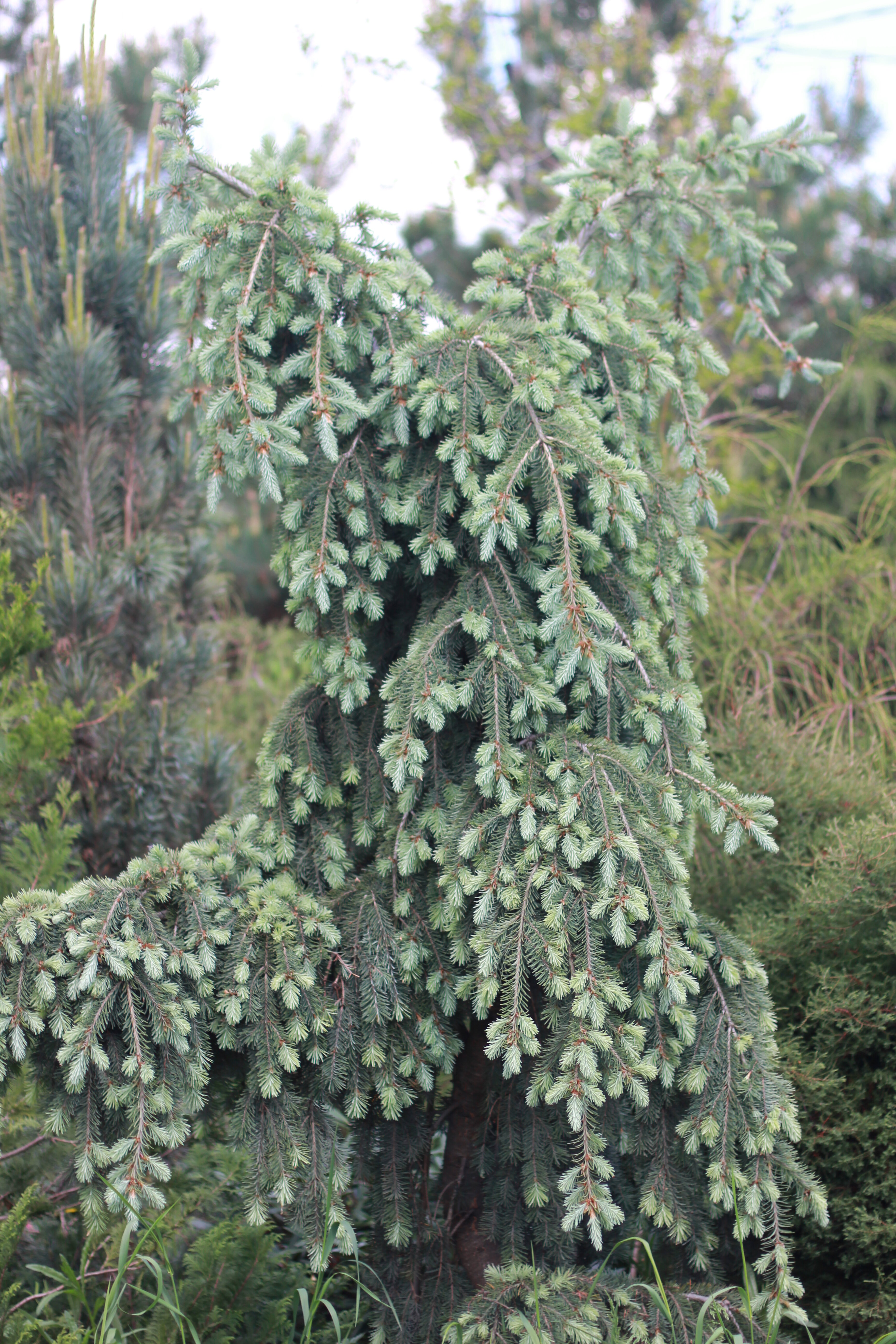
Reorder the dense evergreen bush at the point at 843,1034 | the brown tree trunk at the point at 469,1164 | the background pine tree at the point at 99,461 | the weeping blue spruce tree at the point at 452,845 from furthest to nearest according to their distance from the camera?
the background pine tree at the point at 99,461 < the brown tree trunk at the point at 469,1164 < the dense evergreen bush at the point at 843,1034 < the weeping blue spruce tree at the point at 452,845

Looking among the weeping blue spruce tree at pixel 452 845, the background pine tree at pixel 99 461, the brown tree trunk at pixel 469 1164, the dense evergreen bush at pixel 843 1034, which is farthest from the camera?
the background pine tree at pixel 99 461

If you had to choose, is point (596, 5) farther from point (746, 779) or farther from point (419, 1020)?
point (419, 1020)

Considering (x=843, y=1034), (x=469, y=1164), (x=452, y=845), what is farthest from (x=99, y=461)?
(x=843, y=1034)

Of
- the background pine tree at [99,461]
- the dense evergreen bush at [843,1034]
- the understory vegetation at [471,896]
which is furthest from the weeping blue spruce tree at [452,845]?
the background pine tree at [99,461]

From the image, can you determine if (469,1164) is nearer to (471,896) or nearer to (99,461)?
(471,896)

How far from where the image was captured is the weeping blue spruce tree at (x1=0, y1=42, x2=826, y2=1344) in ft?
5.27

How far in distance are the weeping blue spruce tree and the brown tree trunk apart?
0.02 metres

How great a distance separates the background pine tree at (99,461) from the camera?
3180 millimetres

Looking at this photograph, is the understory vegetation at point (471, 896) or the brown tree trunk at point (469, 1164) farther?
the brown tree trunk at point (469, 1164)

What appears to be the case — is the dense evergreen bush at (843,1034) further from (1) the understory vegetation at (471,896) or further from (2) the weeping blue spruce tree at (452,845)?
(2) the weeping blue spruce tree at (452,845)

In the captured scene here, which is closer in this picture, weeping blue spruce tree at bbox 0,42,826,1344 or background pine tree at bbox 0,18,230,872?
weeping blue spruce tree at bbox 0,42,826,1344

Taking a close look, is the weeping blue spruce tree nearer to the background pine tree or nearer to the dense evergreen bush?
the dense evergreen bush

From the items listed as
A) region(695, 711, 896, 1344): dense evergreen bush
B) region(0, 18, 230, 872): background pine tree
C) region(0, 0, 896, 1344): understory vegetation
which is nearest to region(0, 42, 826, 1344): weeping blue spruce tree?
region(0, 0, 896, 1344): understory vegetation

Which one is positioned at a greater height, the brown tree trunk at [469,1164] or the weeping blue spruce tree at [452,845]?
the weeping blue spruce tree at [452,845]
